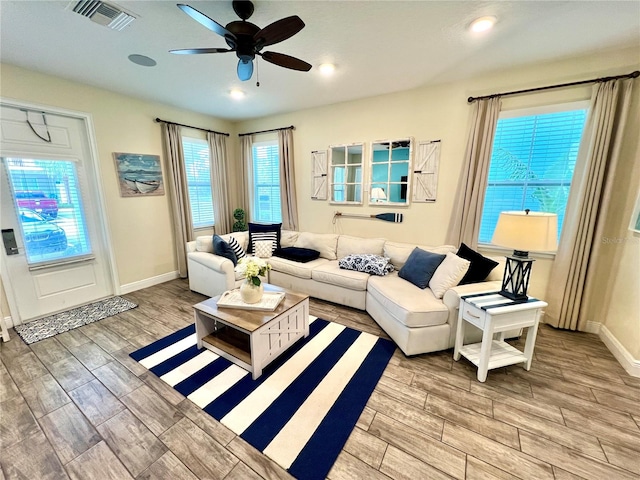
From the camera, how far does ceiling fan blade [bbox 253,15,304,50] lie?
1556mm

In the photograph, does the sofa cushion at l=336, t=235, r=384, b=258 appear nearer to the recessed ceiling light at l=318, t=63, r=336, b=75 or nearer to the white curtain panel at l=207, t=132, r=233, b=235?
the recessed ceiling light at l=318, t=63, r=336, b=75

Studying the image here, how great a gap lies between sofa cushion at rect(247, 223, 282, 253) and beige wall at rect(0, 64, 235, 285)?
137 cm

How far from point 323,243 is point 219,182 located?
2.39 metres

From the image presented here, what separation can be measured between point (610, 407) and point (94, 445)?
11.1 feet

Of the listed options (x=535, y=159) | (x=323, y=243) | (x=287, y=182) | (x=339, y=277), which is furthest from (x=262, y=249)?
(x=535, y=159)

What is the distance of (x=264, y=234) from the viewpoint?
4.13 meters

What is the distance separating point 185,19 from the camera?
1.95m

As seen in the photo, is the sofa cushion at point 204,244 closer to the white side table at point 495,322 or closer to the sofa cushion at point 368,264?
the sofa cushion at point 368,264

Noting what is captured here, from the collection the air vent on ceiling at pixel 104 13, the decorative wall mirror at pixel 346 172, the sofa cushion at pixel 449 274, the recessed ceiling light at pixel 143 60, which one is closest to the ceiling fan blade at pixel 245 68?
the air vent on ceiling at pixel 104 13

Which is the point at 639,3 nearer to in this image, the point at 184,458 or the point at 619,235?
the point at 619,235

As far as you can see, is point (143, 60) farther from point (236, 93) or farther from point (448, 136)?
point (448, 136)

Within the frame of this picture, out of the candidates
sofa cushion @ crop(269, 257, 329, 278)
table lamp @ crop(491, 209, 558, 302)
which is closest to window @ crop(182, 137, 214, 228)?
sofa cushion @ crop(269, 257, 329, 278)

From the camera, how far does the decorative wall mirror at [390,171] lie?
348cm

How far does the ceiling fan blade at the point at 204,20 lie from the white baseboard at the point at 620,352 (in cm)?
400
